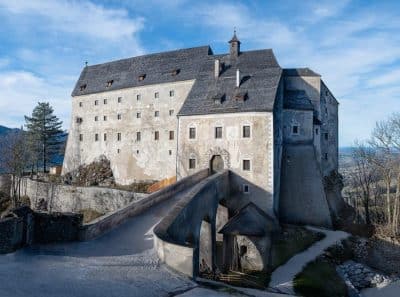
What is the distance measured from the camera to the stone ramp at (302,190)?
91.5ft

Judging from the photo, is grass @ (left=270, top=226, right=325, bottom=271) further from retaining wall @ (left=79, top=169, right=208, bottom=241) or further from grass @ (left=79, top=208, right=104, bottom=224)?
grass @ (left=79, top=208, right=104, bottom=224)

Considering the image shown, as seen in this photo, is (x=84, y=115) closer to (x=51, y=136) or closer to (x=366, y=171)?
(x=51, y=136)

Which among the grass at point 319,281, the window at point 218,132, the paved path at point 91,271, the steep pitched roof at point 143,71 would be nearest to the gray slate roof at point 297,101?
the window at point 218,132

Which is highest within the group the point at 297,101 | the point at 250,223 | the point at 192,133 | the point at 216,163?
the point at 297,101

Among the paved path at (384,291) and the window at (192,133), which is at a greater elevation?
the window at (192,133)

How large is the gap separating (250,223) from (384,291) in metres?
9.59

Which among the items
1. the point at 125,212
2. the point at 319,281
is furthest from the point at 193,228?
the point at 319,281

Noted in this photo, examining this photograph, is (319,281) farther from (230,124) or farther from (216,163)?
(230,124)

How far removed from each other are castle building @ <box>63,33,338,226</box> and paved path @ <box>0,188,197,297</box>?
1462cm

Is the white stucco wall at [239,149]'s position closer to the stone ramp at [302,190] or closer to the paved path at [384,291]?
the stone ramp at [302,190]

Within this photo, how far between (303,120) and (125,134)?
2071 cm

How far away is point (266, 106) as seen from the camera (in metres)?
25.8

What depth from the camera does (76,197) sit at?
32812 mm

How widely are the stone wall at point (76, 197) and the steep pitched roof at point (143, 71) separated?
13.5 meters
